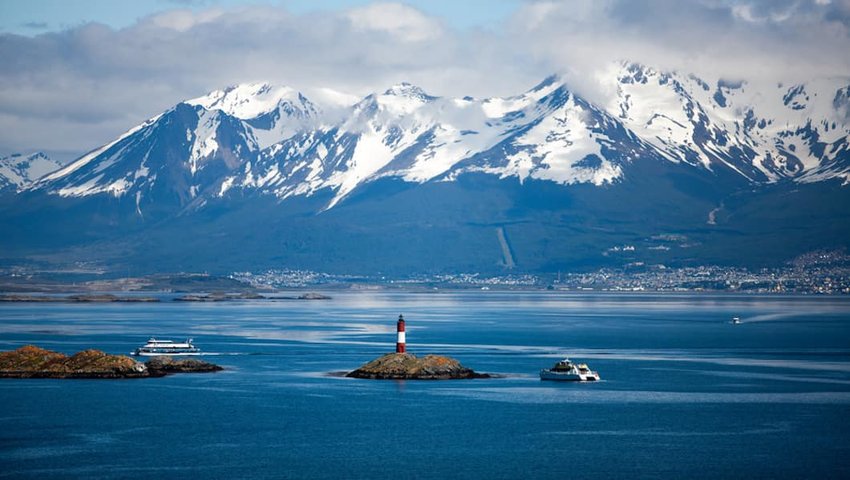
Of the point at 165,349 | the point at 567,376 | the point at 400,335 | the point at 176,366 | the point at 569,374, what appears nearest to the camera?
the point at 567,376

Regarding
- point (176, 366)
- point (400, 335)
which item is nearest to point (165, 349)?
point (176, 366)

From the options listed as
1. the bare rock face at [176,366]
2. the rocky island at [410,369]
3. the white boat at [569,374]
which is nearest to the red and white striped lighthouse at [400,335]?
the rocky island at [410,369]

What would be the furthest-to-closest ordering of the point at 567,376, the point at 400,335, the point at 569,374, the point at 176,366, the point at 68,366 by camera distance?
the point at 176,366 < the point at 400,335 < the point at 569,374 < the point at 567,376 < the point at 68,366

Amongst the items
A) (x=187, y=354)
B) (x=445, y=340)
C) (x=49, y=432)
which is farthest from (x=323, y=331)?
(x=49, y=432)

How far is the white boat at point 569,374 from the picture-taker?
88.9 meters

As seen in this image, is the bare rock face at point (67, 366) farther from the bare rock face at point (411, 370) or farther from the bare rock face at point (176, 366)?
the bare rock face at point (411, 370)

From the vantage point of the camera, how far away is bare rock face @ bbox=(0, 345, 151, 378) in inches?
3393

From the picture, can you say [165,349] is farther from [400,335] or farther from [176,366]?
[400,335]

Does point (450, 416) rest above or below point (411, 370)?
below

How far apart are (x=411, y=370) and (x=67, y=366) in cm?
2214

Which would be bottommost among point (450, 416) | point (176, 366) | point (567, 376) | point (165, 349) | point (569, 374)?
point (450, 416)

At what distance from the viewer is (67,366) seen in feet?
284

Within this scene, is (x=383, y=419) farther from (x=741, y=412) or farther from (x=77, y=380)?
(x=77, y=380)

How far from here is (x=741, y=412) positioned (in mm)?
72438
